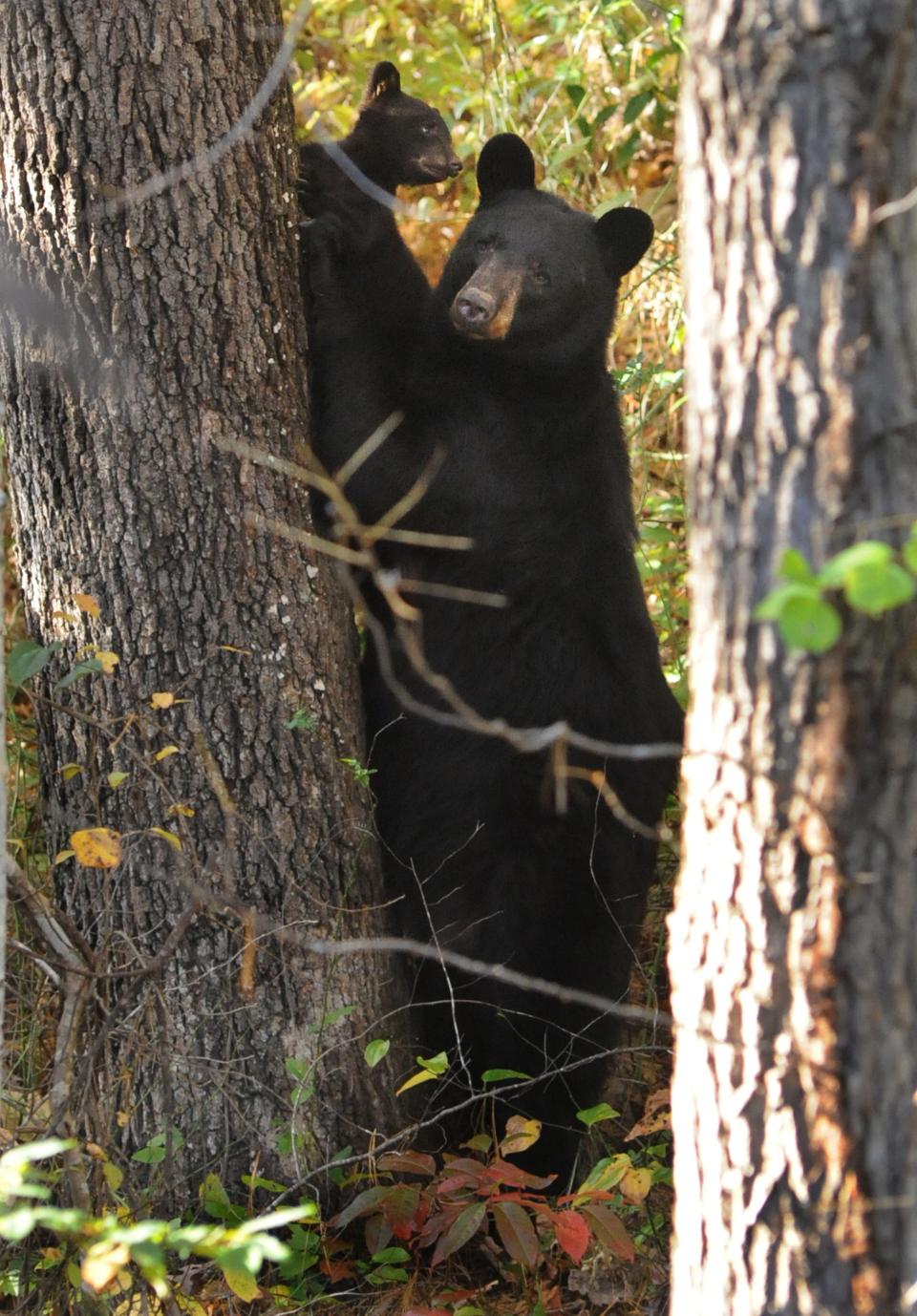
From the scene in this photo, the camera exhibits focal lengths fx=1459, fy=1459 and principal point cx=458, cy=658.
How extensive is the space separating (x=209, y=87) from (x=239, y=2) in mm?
261

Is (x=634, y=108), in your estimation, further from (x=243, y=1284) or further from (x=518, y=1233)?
(x=243, y=1284)

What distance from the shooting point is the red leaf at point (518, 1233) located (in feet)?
11.3

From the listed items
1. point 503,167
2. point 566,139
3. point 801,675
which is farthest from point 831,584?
point 566,139

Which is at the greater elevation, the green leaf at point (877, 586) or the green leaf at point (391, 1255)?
the green leaf at point (877, 586)

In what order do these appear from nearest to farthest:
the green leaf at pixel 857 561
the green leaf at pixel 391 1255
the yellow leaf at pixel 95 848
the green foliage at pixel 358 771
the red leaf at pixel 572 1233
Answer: the green leaf at pixel 857 561 < the yellow leaf at pixel 95 848 < the red leaf at pixel 572 1233 < the green leaf at pixel 391 1255 < the green foliage at pixel 358 771

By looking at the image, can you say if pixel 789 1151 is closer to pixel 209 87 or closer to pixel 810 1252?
pixel 810 1252

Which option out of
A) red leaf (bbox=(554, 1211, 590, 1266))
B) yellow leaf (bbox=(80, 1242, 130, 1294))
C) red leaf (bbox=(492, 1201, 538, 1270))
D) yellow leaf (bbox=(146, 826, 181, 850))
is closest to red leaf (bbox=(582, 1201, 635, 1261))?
red leaf (bbox=(554, 1211, 590, 1266))

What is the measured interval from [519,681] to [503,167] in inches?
69.3

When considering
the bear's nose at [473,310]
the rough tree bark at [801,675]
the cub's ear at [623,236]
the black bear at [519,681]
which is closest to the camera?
the rough tree bark at [801,675]

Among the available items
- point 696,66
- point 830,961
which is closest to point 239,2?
point 696,66

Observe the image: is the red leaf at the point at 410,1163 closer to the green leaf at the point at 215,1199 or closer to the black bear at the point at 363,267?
the green leaf at the point at 215,1199

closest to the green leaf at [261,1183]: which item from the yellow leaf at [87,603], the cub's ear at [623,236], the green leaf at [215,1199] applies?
the green leaf at [215,1199]

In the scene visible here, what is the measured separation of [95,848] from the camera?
10.8ft

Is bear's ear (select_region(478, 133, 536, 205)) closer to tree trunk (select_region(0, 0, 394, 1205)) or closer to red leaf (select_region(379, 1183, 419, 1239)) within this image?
tree trunk (select_region(0, 0, 394, 1205))
